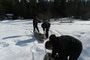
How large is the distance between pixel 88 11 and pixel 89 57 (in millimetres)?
38216

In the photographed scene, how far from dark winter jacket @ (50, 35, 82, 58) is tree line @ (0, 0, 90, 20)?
123ft

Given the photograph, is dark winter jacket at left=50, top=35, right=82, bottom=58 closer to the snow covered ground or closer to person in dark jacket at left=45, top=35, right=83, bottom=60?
person in dark jacket at left=45, top=35, right=83, bottom=60

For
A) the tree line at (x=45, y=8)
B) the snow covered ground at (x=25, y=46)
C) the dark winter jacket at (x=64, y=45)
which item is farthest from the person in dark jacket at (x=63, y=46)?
the tree line at (x=45, y=8)

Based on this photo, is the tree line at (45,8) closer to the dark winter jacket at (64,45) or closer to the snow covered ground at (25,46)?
the snow covered ground at (25,46)

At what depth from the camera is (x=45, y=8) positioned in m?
41.3

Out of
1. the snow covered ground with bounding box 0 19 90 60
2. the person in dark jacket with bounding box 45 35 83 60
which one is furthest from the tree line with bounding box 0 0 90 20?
the person in dark jacket with bounding box 45 35 83 60

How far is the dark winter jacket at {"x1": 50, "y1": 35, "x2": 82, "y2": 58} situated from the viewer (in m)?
2.48

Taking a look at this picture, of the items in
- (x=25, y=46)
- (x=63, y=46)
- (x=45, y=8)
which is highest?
(x=45, y=8)

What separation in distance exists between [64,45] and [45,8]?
130ft

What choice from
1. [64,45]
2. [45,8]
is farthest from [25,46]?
[45,8]

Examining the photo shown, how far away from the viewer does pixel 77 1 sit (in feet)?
142

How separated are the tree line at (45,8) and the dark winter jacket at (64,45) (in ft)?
123

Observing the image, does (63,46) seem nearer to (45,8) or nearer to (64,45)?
(64,45)

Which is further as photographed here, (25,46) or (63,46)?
(25,46)
